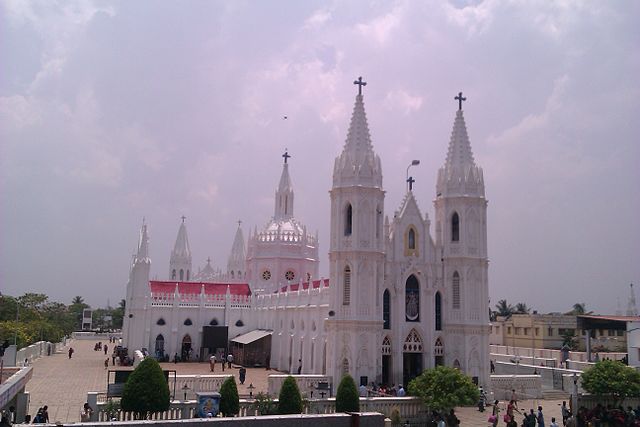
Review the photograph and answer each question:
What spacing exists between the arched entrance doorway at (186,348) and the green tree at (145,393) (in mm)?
40902

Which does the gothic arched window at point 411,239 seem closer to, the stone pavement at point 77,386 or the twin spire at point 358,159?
the twin spire at point 358,159

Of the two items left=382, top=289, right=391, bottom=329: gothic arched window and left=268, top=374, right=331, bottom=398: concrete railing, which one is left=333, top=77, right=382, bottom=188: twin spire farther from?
left=268, top=374, right=331, bottom=398: concrete railing

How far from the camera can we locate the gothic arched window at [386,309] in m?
41.2

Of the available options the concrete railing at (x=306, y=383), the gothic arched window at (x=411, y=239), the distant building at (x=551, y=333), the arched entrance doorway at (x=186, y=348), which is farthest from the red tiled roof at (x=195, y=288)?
the distant building at (x=551, y=333)

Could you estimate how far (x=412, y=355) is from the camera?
41.9 metres

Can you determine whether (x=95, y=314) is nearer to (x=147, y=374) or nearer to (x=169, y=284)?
(x=169, y=284)

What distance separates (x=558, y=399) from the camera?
3878cm

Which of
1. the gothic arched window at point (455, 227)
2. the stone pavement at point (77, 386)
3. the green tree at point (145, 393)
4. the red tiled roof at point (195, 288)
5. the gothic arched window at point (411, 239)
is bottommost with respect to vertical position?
the stone pavement at point (77, 386)

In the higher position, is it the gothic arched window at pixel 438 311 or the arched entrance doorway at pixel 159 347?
the gothic arched window at pixel 438 311

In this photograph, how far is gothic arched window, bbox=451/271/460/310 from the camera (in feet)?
140

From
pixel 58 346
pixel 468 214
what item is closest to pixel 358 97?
pixel 468 214

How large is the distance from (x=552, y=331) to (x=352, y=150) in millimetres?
41081

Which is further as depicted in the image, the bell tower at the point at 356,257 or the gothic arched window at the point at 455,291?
the gothic arched window at the point at 455,291

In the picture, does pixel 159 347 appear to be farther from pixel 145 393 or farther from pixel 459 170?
pixel 145 393
